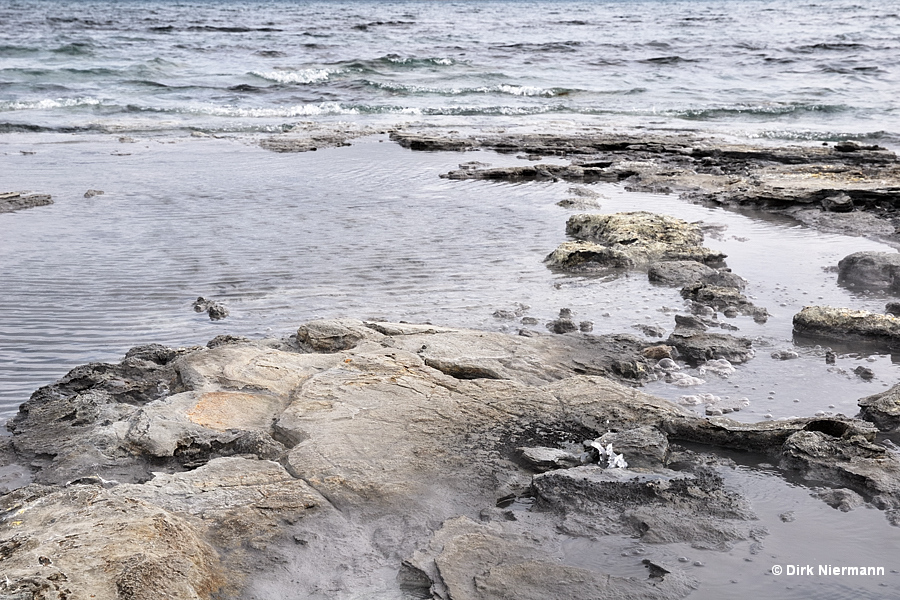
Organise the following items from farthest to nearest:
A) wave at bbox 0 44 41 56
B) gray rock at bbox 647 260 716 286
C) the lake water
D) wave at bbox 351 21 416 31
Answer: wave at bbox 351 21 416 31, wave at bbox 0 44 41 56, gray rock at bbox 647 260 716 286, the lake water

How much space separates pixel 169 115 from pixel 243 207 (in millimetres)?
9641

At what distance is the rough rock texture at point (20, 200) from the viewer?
913cm

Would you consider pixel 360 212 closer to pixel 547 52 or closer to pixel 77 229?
pixel 77 229

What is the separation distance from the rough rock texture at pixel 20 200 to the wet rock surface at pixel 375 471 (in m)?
5.31

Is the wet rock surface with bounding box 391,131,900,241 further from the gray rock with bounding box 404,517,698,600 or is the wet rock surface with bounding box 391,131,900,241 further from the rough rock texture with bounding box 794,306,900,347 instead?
the gray rock with bounding box 404,517,698,600

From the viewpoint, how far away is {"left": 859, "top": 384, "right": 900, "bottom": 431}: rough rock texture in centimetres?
422

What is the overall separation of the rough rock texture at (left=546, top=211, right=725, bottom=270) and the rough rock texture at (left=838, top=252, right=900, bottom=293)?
107 cm

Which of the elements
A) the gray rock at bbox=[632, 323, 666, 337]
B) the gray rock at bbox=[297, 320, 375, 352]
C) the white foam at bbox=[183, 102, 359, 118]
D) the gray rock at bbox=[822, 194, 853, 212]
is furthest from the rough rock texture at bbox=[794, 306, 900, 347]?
the white foam at bbox=[183, 102, 359, 118]

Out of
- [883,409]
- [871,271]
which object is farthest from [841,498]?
[871,271]

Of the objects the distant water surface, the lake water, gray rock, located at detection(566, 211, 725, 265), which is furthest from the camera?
the distant water surface

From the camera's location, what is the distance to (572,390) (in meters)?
4.44

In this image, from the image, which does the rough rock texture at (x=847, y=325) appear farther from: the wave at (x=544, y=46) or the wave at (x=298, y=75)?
the wave at (x=544, y=46)

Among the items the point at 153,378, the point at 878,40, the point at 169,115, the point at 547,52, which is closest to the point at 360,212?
the point at 153,378

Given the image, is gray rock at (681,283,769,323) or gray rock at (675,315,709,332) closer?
gray rock at (675,315,709,332)
